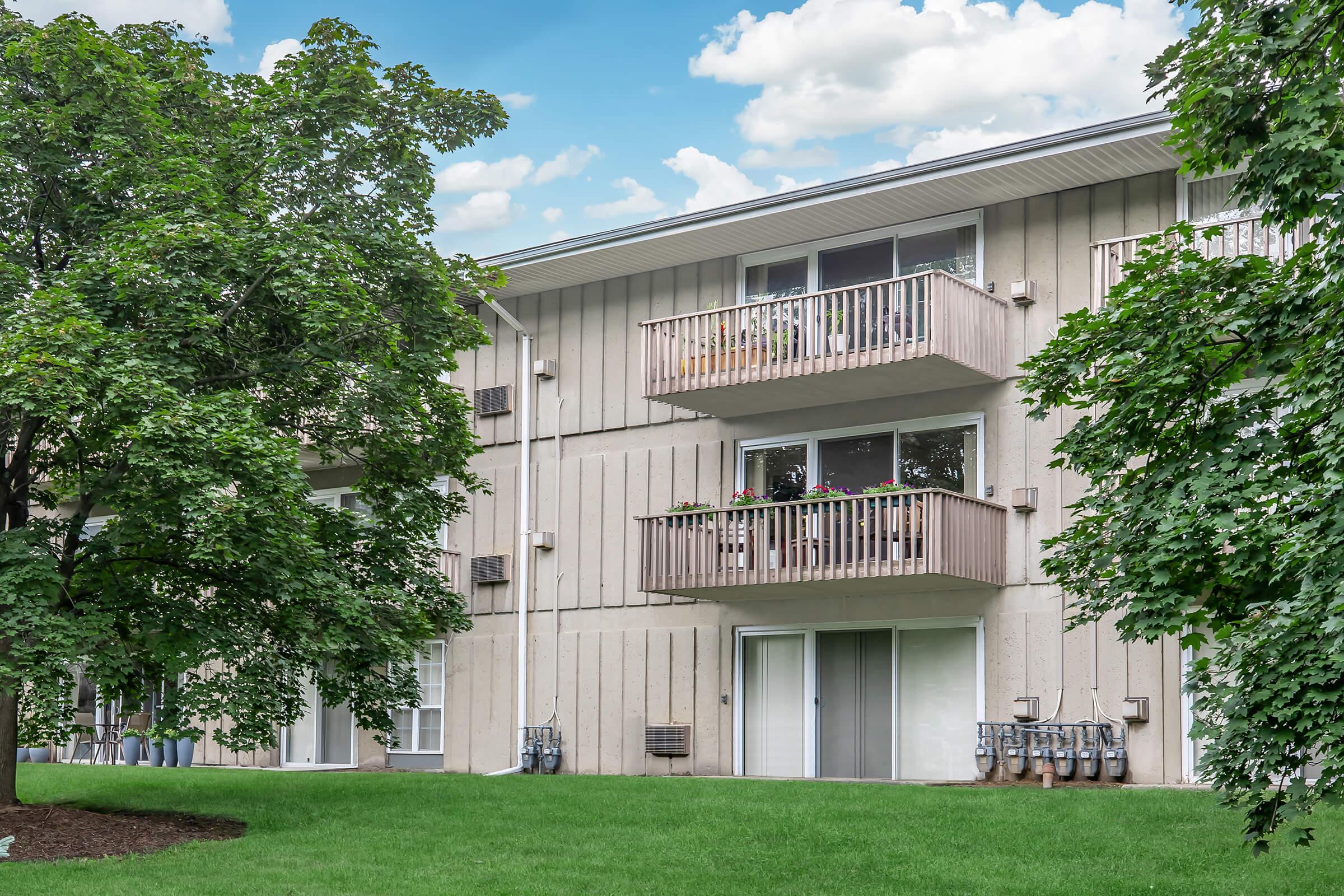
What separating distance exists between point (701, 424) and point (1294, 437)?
492 inches

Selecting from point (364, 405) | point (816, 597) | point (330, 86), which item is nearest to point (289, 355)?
→ point (364, 405)

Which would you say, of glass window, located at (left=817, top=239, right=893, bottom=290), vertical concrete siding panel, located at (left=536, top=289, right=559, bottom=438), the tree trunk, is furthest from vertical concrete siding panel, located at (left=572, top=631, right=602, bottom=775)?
the tree trunk

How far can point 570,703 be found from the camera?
21.1 metres

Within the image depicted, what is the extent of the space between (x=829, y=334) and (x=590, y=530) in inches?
213

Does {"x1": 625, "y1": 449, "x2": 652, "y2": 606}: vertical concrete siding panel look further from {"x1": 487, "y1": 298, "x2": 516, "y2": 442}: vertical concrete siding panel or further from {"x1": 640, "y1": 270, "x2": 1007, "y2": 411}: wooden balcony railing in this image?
{"x1": 487, "y1": 298, "x2": 516, "y2": 442}: vertical concrete siding panel

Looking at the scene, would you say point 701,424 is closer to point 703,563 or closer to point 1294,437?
point 703,563

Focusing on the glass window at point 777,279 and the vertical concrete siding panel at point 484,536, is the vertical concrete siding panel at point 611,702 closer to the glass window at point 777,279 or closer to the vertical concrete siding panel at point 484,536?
the vertical concrete siding panel at point 484,536

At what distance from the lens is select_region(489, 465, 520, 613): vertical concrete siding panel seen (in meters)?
22.1

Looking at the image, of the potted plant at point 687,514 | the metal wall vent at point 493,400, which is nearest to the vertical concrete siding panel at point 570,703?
the potted plant at point 687,514

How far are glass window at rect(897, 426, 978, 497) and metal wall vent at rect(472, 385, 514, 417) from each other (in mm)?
7038

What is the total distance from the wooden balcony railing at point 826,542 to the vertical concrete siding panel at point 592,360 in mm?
3074

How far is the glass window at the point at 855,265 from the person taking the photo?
1931 cm

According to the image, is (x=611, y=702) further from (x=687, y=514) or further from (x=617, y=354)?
(x=617, y=354)

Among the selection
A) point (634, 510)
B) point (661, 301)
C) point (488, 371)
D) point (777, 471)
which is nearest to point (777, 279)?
point (661, 301)
